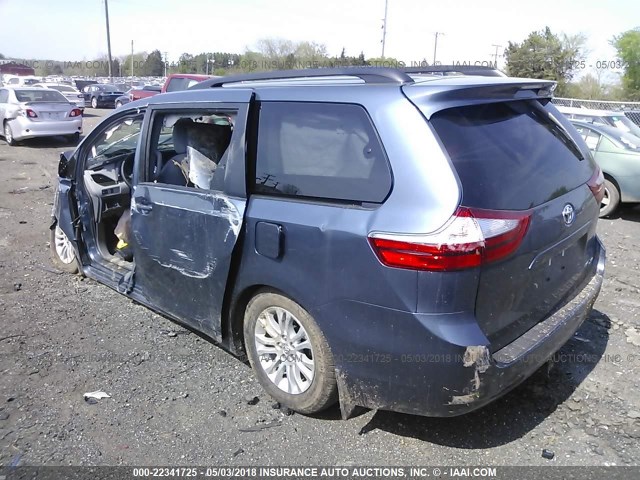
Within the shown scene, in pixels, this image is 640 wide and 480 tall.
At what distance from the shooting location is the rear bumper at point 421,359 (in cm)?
234

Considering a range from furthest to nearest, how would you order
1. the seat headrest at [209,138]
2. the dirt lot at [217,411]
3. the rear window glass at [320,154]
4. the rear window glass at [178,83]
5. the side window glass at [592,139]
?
the rear window glass at [178,83] → the side window glass at [592,139] → the seat headrest at [209,138] → the dirt lot at [217,411] → the rear window glass at [320,154]

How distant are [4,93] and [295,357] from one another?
16549 mm

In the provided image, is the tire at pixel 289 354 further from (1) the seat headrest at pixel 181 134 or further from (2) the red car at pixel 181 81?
(2) the red car at pixel 181 81

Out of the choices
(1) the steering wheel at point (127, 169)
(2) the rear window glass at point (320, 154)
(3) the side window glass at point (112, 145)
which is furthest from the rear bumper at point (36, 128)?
(2) the rear window glass at point (320, 154)

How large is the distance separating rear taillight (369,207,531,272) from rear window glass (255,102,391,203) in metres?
0.26

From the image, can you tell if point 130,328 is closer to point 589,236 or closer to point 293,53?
point 589,236

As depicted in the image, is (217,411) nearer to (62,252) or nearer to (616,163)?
(62,252)

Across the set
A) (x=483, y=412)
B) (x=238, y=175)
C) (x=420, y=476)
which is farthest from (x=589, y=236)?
(x=238, y=175)

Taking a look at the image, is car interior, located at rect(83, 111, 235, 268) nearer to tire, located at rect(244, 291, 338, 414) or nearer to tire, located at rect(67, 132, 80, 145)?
tire, located at rect(244, 291, 338, 414)

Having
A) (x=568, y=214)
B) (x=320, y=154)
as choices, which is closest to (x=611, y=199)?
(x=568, y=214)

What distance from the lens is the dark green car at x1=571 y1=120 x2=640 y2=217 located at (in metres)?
7.94

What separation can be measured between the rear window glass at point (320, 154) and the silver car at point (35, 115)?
46.1 ft

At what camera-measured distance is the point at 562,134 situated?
3.22 metres

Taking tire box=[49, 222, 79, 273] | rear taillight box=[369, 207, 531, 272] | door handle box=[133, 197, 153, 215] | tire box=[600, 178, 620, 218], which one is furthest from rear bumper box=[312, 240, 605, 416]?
tire box=[600, 178, 620, 218]
